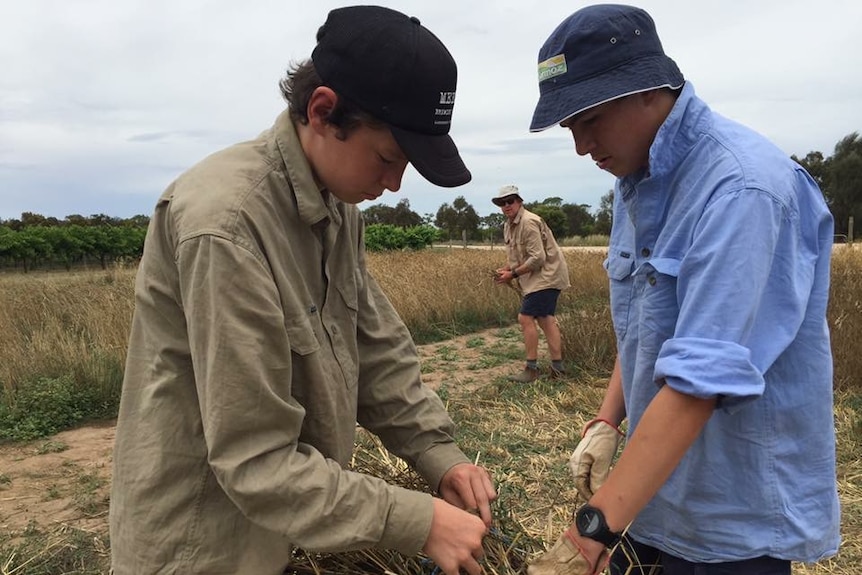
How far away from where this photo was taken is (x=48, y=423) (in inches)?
217

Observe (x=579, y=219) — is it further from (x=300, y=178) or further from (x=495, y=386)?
(x=300, y=178)

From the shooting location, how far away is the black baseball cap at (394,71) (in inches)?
47.2

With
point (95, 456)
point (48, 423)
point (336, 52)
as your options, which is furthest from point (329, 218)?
point (48, 423)

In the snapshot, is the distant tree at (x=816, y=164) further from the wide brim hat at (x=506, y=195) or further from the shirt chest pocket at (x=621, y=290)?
the shirt chest pocket at (x=621, y=290)

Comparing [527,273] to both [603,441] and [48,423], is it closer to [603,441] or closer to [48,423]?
[48,423]

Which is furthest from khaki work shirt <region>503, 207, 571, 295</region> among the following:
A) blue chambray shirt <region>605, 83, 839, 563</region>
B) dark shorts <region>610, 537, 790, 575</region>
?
blue chambray shirt <region>605, 83, 839, 563</region>

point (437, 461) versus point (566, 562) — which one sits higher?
point (437, 461)

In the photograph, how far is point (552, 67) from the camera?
1.30 meters

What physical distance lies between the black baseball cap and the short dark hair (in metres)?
0.02

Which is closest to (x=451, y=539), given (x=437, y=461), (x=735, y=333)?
(x=437, y=461)

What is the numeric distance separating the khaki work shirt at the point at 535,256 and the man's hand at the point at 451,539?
5.43m

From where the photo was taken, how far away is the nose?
4.31 ft

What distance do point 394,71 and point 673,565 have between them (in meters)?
1.17

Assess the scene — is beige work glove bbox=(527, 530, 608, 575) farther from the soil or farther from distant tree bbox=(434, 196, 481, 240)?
distant tree bbox=(434, 196, 481, 240)
